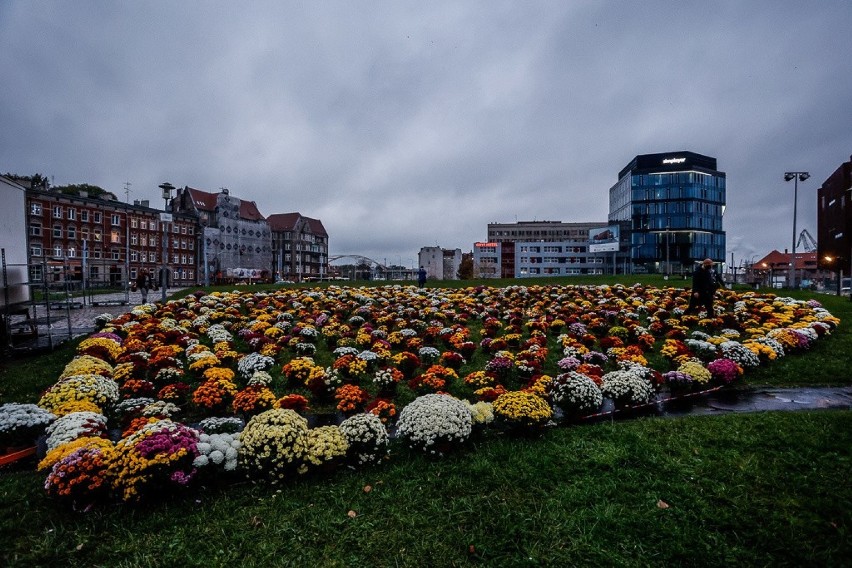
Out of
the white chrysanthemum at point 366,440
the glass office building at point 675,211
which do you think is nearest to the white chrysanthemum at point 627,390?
the white chrysanthemum at point 366,440

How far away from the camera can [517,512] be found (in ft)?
15.1

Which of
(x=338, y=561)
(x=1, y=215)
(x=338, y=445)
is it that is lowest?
(x=338, y=561)

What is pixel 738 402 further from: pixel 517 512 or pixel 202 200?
pixel 202 200

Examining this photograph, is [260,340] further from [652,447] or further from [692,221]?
[692,221]

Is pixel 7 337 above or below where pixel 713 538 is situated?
above

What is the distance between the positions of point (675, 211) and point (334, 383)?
129 m

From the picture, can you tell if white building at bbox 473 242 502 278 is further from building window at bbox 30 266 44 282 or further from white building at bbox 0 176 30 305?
white building at bbox 0 176 30 305

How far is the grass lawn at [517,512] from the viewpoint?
13.2 feet

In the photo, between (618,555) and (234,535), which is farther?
(234,535)

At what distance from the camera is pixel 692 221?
113062 millimetres

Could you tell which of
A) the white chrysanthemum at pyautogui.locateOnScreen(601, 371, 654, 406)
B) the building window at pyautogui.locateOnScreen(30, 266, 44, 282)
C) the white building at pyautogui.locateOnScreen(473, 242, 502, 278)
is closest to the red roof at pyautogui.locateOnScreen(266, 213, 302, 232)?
the white building at pyautogui.locateOnScreen(473, 242, 502, 278)

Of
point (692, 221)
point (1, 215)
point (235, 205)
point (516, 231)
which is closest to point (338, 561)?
point (1, 215)

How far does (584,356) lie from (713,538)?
622 cm

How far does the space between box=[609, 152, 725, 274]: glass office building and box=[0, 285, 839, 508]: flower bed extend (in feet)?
355
